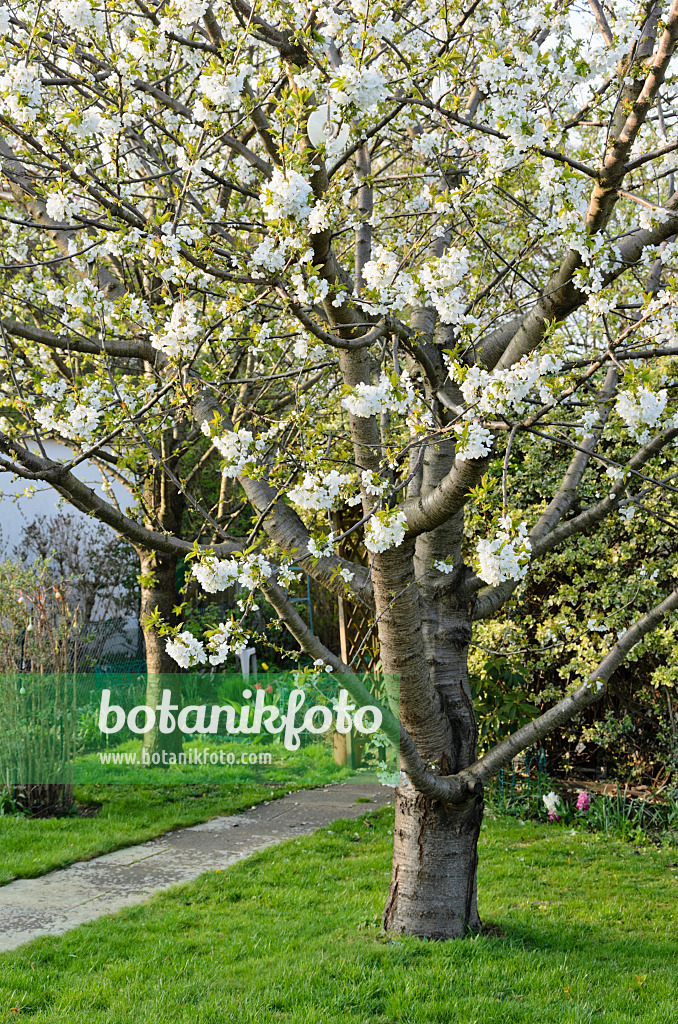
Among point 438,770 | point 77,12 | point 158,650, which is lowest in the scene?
point 438,770

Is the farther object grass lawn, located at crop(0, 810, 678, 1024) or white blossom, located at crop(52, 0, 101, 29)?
white blossom, located at crop(52, 0, 101, 29)

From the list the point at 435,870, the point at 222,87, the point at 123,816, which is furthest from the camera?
the point at 123,816

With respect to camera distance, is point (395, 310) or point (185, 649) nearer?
point (185, 649)

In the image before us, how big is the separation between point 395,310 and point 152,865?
357 centimetres

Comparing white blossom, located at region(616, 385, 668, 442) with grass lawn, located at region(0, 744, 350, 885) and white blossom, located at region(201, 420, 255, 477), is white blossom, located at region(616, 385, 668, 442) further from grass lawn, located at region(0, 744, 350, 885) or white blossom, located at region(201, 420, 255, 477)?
grass lawn, located at region(0, 744, 350, 885)

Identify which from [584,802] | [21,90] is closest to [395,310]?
[21,90]

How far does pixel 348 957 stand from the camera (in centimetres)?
347

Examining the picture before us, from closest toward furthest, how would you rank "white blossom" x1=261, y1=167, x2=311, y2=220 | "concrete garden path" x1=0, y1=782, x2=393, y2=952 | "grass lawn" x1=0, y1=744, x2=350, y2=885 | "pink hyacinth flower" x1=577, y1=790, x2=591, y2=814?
"white blossom" x1=261, y1=167, x2=311, y2=220, "concrete garden path" x1=0, y1=782, x2=393, y2=952, "grass lawn" x1=0, y1=744, x2=350, y2=885, "pink hyacinth flower" x1=577, y1=790, x2=591, y2=814

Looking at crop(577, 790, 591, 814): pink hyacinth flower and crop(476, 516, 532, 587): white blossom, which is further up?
crop(476, 516, 532, 587): white blossom

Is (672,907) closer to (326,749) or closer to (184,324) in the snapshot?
(184,324)

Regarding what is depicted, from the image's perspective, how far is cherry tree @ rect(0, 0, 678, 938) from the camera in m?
2.70

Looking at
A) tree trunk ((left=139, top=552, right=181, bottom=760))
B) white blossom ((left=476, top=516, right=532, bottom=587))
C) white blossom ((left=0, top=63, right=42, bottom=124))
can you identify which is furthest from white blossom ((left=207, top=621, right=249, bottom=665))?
tree trunk ((left=139, top=552, right=181, bottom=760))

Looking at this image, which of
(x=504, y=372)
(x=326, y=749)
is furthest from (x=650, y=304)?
(x=326, y=749)

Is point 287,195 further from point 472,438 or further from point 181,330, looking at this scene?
point 472,438
